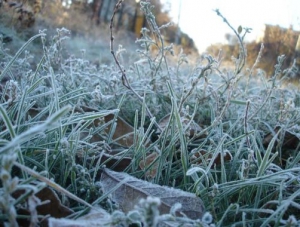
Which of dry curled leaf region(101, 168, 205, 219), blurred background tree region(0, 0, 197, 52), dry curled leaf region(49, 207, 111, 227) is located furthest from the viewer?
blurred background tree region(0, 0, 197, 52)

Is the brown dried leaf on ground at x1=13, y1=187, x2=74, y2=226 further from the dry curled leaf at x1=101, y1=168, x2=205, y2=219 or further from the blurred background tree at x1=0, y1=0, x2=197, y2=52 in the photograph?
the blurred background tree at x1=0, y1=0, x2=197, y2=52

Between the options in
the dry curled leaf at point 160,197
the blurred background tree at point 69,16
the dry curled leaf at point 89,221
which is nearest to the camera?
the dry curled leaf at point 89,221

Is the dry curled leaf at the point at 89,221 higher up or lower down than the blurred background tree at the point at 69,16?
lower down

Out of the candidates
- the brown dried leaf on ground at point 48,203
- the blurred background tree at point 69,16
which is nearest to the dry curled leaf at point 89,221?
the brown dried leaf on ground at point 48,203

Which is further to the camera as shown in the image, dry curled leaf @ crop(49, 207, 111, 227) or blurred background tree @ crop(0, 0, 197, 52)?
blurred background tree @ crop(0, 0, 197, 52)

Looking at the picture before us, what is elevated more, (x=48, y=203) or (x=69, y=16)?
(x=69, y=16)

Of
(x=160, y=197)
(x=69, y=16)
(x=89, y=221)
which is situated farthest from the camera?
(x=69, y=16)

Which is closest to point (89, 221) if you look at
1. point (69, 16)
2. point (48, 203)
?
point (48, 203)

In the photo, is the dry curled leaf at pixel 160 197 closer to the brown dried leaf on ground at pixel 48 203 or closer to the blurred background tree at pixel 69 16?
the brown dried leaf on ground at pixel 48 203

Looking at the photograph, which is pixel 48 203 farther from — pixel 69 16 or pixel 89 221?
pixel 69 16

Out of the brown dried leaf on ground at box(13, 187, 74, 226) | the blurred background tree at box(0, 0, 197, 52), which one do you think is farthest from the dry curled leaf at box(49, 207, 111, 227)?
the blurred background tree at box(0, 0, 197, 52)

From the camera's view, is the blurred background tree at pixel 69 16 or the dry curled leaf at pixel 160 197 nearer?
the dry curled leaf at pixel 160 197

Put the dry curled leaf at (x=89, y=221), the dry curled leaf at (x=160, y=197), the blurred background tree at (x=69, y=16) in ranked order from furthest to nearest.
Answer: the blurred background tree at (x=69, y=16) → the dry curled leaf at (x=160, y=197) → the dry curled leaf at (x=89, y=221)

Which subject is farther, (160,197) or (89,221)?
(160,197)
